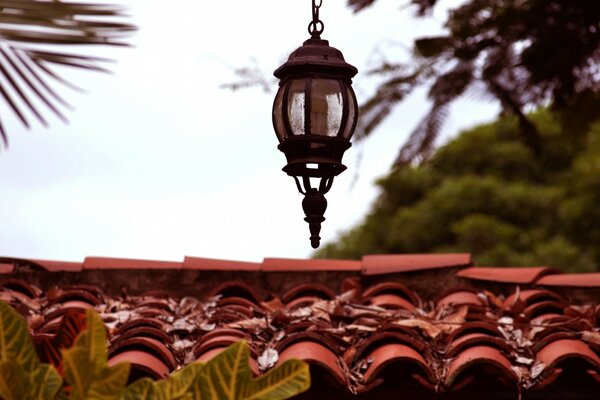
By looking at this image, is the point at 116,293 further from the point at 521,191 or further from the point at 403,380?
the point at 521,191

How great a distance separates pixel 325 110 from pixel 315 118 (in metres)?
0.04

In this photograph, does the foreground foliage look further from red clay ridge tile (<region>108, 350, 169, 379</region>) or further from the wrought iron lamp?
red clay ridge tile (<region>108, 350, 169, 379</region>)

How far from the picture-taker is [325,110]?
12.0 feet

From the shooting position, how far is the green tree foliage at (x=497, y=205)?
17719mm

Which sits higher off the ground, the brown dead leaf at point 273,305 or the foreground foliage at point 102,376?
the brown dead leaf at point 273,305

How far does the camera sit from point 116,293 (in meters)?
5.59

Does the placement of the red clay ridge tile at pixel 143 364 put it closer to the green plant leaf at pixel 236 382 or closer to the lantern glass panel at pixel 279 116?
the lantern glass panel at pixel 279 116

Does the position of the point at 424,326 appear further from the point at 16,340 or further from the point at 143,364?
the point at 16,340

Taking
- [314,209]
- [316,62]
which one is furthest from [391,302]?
[316,62]

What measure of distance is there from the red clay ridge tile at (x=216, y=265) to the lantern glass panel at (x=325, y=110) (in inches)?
82.0

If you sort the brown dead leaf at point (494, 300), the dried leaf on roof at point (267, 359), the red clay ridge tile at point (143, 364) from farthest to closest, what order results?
the brown dead leaf at point (494, 300) → the dried leaf on roof at point (267, 359) → the red clay ridge tile at point (143, 364)

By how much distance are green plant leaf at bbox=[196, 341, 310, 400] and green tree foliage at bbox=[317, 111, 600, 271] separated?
1497 centimetres

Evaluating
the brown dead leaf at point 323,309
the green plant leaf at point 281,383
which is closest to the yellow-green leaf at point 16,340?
the green plant leaf at point 281,383

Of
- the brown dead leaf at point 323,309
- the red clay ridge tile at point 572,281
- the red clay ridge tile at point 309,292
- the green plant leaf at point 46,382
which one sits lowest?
the green plant leaf at point 46,382
